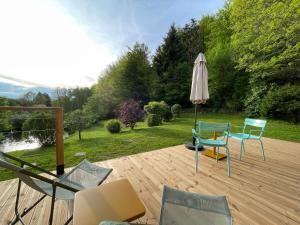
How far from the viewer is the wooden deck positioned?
182 cm

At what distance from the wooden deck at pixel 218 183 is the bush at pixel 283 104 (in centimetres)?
614

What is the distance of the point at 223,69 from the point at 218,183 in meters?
12.6

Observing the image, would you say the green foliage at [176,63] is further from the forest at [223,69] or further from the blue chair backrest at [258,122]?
the blue chair backrest at [258,122]

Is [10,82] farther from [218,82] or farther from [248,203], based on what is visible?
[218,82]

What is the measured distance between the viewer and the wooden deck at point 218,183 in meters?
1.82

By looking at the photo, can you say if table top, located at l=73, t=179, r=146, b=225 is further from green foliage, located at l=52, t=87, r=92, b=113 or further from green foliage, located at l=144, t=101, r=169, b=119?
green foliage, located at l=52, t=87, r=92, b=113

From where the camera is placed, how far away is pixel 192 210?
1.15 metres

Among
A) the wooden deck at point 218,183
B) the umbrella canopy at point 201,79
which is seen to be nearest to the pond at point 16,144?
the wooden deck at point 218,183

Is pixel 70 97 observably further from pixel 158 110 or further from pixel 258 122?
pixel 258 122

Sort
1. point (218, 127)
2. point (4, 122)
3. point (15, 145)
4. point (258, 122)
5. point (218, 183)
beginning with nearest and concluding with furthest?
point (218, 183) → point (218, 127) → point (4, 122) → point (15, 145) → point (258, 122)

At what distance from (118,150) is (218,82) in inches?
455

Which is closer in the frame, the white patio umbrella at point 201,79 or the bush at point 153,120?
the white patio umbrella at point 201,79

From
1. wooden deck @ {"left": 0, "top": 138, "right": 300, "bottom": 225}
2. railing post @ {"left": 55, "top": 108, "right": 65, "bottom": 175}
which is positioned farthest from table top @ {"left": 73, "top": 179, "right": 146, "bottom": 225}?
railing post @ {"left": 55, "top": 108, "right": 65, "bottom": 175}

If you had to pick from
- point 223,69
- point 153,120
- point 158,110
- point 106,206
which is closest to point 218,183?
point 106,206
